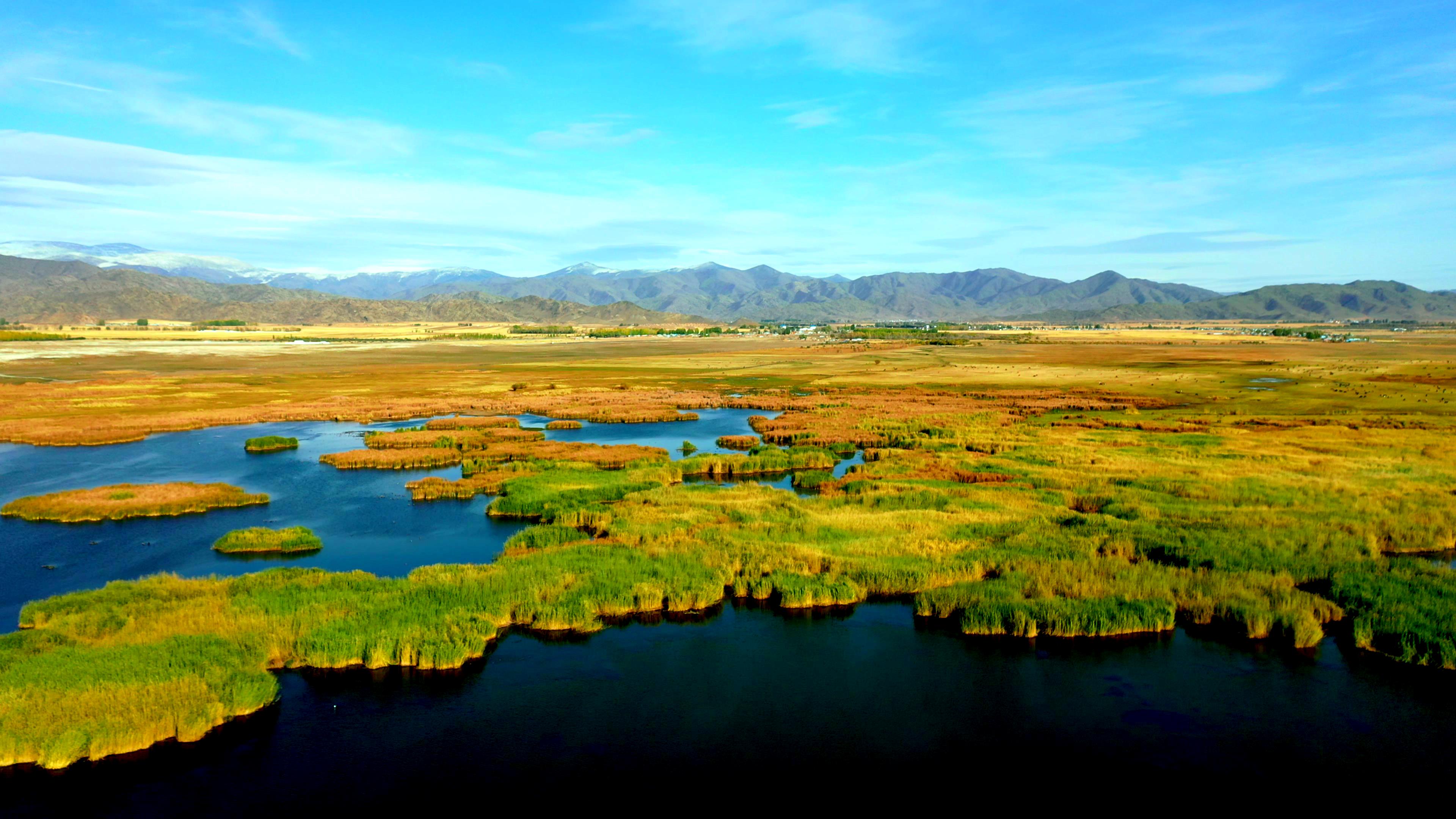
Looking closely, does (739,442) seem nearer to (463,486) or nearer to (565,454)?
(565,454)

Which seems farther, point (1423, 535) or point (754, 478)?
point (754, 478)

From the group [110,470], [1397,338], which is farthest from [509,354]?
[1397,338]

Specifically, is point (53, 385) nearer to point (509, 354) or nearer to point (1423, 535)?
point (509, 354)

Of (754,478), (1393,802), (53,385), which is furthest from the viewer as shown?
(53,385)

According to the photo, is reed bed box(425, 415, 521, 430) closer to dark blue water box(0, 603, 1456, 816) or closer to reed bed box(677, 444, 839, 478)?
reed bed box(677, 444, 839, 478)

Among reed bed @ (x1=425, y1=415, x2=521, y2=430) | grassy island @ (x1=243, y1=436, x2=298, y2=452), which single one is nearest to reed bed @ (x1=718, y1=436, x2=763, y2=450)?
reed bed @ (x1=425, y1=415, x2=521, y2=430)
